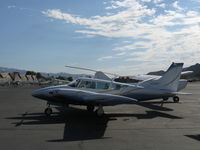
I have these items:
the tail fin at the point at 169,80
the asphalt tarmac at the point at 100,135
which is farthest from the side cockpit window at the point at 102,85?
the tail fin at the point at 169,80

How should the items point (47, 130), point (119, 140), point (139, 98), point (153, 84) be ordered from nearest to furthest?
1. point (119, 140)
2. point (47, 130)
3. point (139, 98)
4. point (153, 84)

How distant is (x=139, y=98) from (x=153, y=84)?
1.98m

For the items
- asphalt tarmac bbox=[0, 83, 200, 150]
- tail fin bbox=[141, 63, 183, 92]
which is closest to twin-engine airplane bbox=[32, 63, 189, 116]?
tail fin bbox=[141, 63, 183, 92]

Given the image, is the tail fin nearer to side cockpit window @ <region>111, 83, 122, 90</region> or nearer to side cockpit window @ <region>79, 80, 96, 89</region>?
side cockpit window @ <region>111, 83, 122, 90</region>

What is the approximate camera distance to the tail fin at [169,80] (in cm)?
1705

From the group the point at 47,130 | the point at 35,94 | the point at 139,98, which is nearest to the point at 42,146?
the point at 47,130

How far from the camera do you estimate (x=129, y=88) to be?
1516 cm

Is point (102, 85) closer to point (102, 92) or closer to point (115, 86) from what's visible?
point (102, 92)

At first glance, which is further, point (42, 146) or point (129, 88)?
point (129, 88)

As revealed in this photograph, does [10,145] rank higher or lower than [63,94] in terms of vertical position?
lower

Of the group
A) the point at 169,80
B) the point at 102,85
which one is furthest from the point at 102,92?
the point at 169,80

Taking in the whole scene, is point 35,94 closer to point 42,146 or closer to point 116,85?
point 116,85

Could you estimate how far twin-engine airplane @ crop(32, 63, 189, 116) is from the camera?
40.8 ft

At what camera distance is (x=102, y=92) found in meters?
14.1
